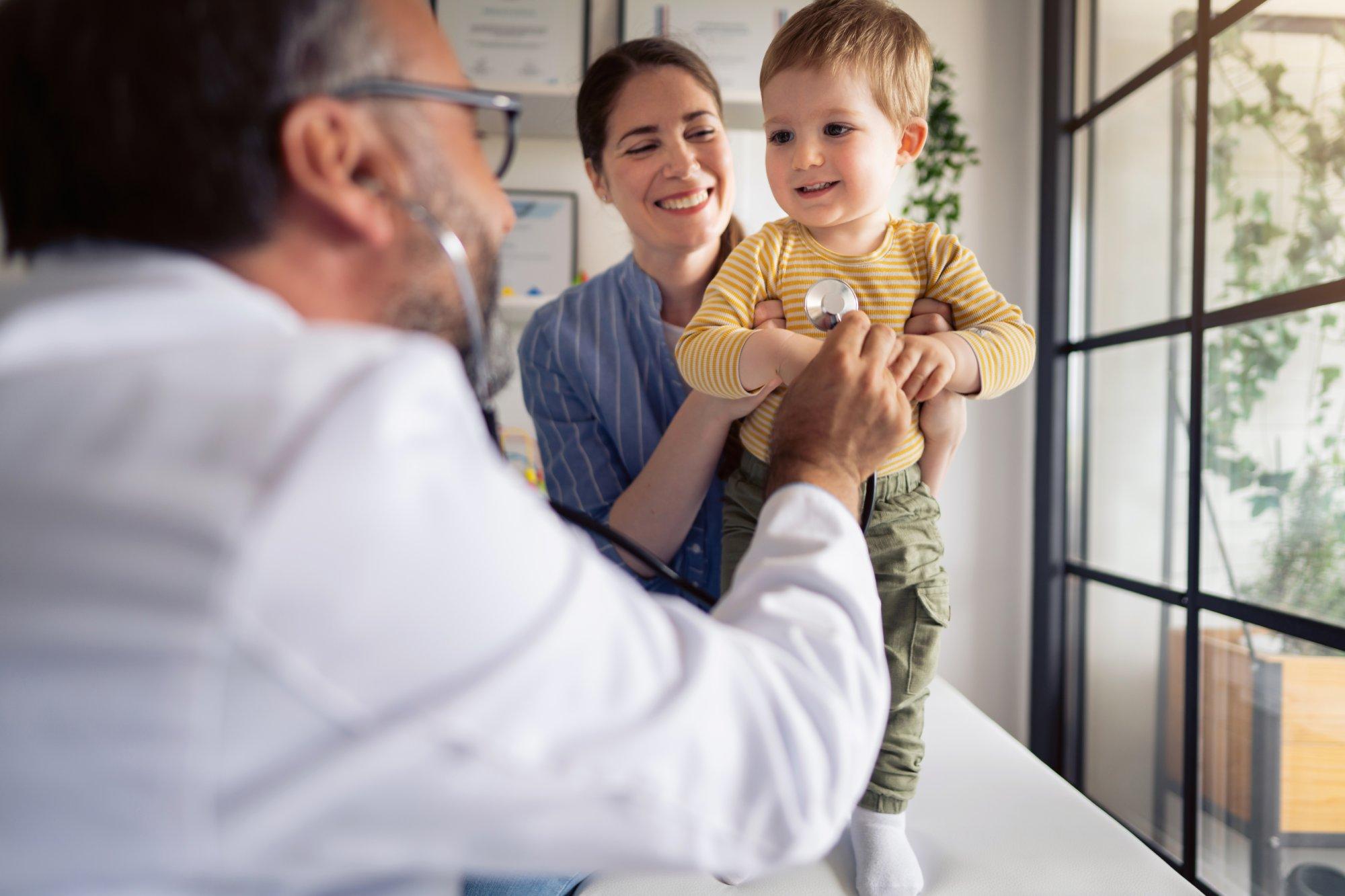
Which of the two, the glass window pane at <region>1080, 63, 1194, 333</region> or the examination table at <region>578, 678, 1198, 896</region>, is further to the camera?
the glass window pane at <region>1080, 63, 1194, 333</region>

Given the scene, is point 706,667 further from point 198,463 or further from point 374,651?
point 198,463

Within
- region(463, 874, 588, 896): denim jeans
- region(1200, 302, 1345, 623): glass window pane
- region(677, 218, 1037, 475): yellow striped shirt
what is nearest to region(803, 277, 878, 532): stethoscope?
region(677, 218, 1037, 475): yellow striped shirt

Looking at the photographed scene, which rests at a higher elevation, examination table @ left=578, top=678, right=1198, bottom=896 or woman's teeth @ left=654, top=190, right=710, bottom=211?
woman's teeth @ left=654, top=190, right=710, bottom=211

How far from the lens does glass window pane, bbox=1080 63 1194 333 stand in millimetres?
2408

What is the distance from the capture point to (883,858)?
3.92 feet

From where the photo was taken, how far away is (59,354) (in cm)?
51

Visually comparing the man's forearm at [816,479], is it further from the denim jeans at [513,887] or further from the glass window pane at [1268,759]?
the glass window pane at [1268,759]

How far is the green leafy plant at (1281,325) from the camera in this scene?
1903mm

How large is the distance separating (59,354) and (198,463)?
0.13 meters

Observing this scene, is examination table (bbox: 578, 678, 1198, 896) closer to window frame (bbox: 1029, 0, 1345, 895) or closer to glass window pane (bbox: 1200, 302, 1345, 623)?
glass window pane (bbox: 1200, 302, 1345, 623)

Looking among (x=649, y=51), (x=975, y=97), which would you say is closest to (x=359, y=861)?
(x=649, y=51)

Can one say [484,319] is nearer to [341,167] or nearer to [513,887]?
[341,167]

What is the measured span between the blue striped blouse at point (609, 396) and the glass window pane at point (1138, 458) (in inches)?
62.9

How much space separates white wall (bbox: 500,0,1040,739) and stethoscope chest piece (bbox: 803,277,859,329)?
1.97 meters
